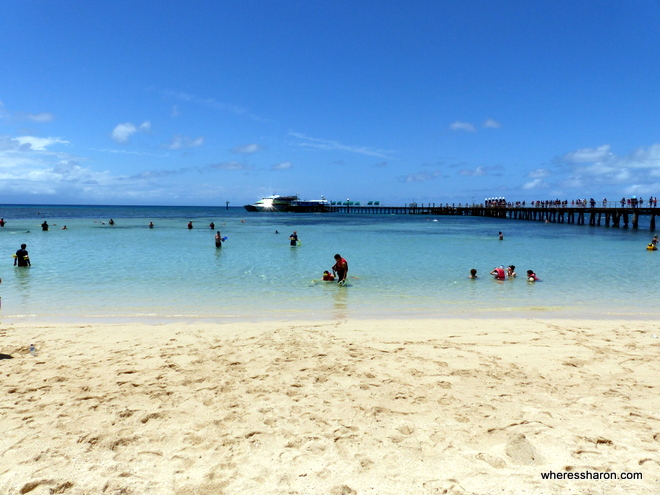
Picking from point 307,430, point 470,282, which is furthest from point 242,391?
point 470,282

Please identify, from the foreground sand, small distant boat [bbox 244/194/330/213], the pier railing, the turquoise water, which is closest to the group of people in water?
the turquoise water

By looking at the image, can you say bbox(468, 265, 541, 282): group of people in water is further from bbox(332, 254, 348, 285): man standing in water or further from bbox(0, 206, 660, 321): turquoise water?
bbox(332, 254, 348, 285): man standing in water

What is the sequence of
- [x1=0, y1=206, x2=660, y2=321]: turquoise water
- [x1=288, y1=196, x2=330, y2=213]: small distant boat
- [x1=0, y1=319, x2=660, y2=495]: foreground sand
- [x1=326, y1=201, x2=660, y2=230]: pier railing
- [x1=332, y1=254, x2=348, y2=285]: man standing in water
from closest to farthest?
[x1=0, y1=319, x2=660, y2=495]: foreground sand, [x1=0, y1=206, x2=660, y2=321]: turquoise water, [x1=332, y1=254, x2=348, y2=285]: man standing in water, [x1=326, y1=201, x2=660, y2=230]: pier railing, [x1=288, y1=196, x2=330, y2=213]: small distant boat

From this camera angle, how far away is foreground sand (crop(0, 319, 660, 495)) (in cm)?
363

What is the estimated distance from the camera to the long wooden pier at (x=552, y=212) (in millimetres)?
53325

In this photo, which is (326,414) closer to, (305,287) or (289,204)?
(305,287)

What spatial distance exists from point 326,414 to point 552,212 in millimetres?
83126

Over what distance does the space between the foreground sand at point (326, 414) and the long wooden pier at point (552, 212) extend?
5226 centimetres

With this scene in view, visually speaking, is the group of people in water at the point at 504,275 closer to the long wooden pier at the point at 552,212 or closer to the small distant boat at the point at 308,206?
the long wooden pier at the point at 552,212

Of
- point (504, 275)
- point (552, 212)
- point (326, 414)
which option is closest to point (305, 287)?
point (504, 275)

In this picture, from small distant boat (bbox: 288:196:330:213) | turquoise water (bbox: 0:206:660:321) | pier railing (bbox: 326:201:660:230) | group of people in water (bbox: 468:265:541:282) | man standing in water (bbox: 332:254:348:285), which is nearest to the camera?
turquoise water (bbox: 0:206:660:321)

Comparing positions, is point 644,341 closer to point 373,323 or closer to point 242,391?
point 373,323

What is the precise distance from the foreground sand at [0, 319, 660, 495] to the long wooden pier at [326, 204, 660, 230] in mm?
52261

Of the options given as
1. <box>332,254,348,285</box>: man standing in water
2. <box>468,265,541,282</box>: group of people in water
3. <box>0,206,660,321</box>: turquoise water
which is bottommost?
<box>0,206,660,321</box>: turquoise water
